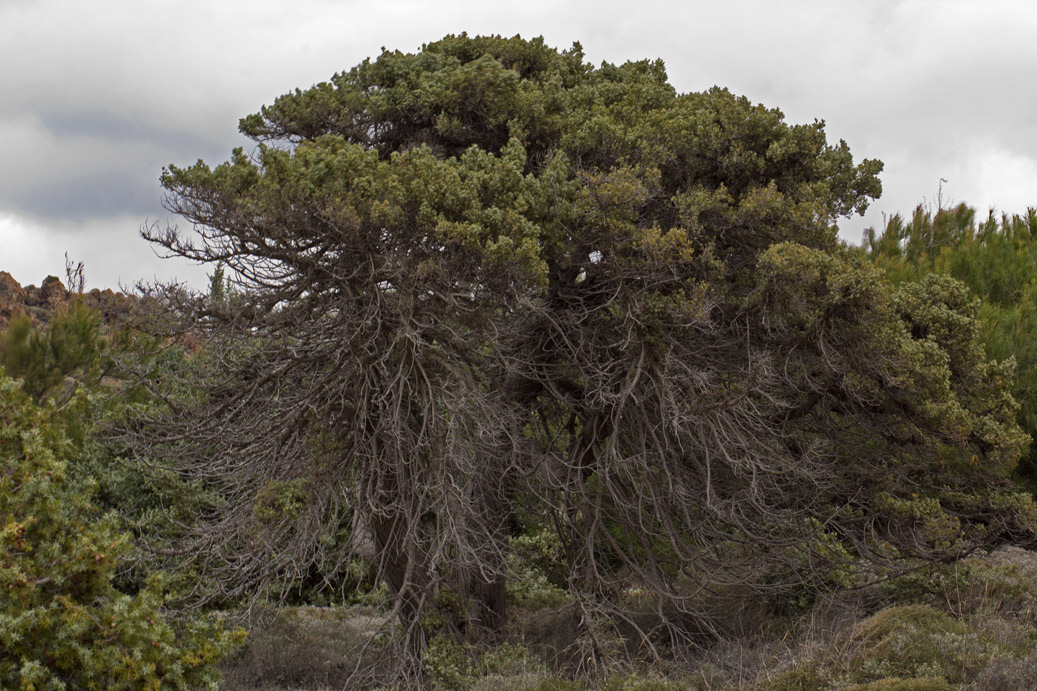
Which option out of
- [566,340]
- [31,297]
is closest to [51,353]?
[566,340]

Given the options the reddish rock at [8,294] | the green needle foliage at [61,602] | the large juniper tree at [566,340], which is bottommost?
the green needle foliage at [61,602]

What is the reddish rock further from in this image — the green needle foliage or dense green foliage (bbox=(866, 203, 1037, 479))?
dense green foliage (bbox=(866, 203, 1037, 479))

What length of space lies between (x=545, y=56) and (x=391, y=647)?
6930 millimetres

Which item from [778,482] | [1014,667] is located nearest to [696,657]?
[778,482]

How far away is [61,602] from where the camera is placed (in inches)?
241

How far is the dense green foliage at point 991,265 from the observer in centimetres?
1127

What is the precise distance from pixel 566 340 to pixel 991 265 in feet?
26.0

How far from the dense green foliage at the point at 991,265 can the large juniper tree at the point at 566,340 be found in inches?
58.8

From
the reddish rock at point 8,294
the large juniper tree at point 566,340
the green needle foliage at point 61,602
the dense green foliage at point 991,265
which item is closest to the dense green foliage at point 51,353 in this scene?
the large juniper tree at point 566,340

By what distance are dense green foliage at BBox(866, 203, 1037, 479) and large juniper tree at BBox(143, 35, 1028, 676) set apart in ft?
4.90

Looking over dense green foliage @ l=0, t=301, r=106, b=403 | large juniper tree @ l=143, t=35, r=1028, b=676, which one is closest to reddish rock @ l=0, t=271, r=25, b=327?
dense green foliage @ l=0, t=301, r=106, b=403

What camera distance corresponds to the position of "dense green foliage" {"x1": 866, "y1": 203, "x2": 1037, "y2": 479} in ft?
37.0

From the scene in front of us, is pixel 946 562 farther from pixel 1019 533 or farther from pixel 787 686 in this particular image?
pixel 787 686

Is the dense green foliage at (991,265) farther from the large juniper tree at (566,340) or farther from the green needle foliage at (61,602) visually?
the green needle foliage at (61,602)
